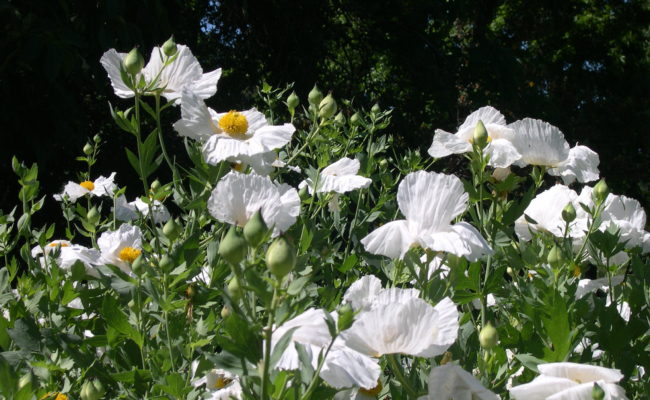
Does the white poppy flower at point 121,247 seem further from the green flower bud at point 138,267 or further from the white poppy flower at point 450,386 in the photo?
the white poppy flower at point 450,386

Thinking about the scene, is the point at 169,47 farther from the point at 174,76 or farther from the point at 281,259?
the point at 281,259

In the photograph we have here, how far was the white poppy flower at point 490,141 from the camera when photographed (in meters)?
1.04

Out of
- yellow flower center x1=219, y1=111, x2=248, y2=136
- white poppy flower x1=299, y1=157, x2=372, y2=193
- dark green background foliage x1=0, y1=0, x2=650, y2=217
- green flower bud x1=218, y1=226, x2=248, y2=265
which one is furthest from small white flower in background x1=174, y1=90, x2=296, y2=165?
dark green background foliage x1=0, y1=0, x2=650, y2=217

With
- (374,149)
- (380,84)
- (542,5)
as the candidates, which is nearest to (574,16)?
(542,5)

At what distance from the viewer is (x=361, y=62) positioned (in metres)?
6.51

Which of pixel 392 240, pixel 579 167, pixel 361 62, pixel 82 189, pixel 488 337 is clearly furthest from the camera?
pixel 361 62

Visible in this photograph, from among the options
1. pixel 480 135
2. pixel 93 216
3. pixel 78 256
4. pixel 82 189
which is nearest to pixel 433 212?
pixel 480 135

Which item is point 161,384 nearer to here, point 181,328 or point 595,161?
point 181,328

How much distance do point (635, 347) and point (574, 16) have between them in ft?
32.0

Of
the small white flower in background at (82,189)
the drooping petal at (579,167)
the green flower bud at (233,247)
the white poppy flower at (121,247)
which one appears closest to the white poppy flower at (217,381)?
the green flower bud at (233,247)

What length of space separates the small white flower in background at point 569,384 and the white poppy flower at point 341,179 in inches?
25.6

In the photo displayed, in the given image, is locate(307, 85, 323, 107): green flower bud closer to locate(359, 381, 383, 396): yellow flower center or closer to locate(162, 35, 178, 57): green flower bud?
locate(162, 35, 178, 57): green flower bud

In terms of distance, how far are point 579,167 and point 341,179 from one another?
0.45 meters

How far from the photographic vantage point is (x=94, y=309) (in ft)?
3.32
